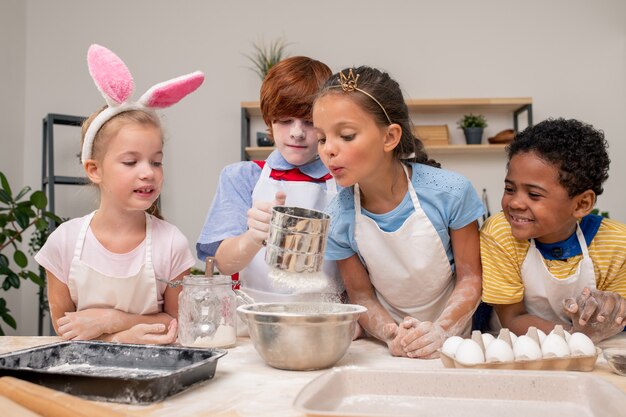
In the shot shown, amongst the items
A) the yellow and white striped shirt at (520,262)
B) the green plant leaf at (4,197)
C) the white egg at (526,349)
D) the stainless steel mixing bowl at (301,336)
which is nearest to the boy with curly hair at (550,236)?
the yellow and white striped shirt at (520,262)

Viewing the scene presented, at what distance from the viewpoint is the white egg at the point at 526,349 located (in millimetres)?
980

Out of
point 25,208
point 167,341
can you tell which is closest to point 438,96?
point 25,208

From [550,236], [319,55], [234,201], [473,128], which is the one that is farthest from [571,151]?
[319,55]

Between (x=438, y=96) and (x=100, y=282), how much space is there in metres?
3.19

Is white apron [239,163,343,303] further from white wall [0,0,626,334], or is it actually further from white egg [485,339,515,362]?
white wall [0,0,626,334]

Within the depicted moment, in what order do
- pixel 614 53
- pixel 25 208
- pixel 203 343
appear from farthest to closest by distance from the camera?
pixel 614 53
pixel 25 208
pixel 203 343

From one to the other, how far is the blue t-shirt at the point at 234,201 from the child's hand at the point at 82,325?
37 centimetres

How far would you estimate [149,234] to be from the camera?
1.57m

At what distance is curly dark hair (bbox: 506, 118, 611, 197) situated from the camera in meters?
1.39

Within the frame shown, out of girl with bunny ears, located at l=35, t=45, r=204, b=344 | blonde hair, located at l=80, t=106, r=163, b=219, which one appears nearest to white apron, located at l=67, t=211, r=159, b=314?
girl with bunny ears, located at l=35, t=45, r=204, b=344

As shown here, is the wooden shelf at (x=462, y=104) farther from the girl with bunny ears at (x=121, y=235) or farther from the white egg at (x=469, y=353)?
the white egg at (x=469, y=353)

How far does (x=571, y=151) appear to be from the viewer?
1.40m

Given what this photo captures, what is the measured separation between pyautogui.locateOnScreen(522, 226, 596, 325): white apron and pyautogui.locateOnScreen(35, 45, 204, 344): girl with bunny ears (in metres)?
0.88

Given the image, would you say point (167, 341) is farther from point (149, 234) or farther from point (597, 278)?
point (597, 278)
